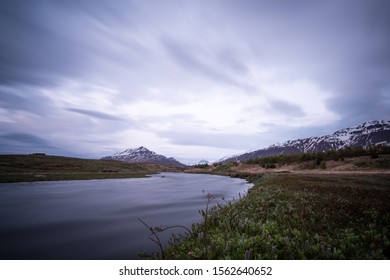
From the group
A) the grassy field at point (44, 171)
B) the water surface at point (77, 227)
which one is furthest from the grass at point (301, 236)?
the grassy field at point (44, 171)

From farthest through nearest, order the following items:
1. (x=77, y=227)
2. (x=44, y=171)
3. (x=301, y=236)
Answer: (x=44, y=171), (x=77, y=227), (x=301, y=236)

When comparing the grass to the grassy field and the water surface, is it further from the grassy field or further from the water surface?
the grassy field

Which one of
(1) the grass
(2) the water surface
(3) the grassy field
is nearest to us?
(1) the grass

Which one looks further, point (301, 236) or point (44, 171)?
point (44, 171)

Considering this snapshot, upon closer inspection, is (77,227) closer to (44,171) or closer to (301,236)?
(301,236)

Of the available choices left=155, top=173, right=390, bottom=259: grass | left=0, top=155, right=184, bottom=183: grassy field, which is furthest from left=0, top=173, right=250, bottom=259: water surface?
left=0, top=155, right=184, bottom=183: grassy field

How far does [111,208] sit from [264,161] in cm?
9294

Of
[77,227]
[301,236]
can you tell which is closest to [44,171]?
[77,227]

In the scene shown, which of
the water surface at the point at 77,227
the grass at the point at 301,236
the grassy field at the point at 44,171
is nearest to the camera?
the grass at the point at 301,236

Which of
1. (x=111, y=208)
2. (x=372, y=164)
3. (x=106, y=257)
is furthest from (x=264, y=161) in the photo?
(x=106, y=257)

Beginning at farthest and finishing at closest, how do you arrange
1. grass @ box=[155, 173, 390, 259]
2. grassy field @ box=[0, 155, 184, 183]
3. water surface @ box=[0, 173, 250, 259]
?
grassy field @ box=[0, 155, 184, 183]
water surface @ box=[0, 173, 250, 259]
grass @ box=[155, 173, 390, 259]

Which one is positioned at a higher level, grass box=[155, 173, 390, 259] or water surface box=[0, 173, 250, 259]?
grass box=[155, 173, 390, 259]

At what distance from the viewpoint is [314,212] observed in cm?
1019

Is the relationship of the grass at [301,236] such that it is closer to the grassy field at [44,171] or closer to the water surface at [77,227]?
the water surface at [77,227]
